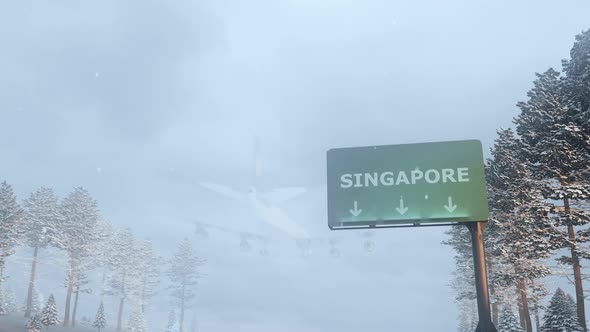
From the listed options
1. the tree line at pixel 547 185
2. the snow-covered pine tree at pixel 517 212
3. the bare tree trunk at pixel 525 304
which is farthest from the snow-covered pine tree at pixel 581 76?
the bare tree trunk at pixel 525 304

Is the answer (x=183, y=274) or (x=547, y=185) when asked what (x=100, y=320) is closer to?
(x=183, y=274)

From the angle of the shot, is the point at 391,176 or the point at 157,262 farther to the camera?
the point at 157,262

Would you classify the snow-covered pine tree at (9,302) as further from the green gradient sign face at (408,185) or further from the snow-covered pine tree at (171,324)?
the green gradient sign face at (408,185)

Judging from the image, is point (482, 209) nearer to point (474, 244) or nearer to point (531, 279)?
point (474, 244)

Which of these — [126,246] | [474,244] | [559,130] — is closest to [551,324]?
[559,130]

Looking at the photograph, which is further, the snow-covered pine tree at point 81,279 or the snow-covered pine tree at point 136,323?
the snow-covered pine tree at point 136,323

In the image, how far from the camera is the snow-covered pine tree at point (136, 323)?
72438mm

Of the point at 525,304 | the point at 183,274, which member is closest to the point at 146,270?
the point at 183,274

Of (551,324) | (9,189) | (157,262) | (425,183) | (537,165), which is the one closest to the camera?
(425,183)

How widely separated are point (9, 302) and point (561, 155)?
265 ft

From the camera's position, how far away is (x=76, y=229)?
66000mm

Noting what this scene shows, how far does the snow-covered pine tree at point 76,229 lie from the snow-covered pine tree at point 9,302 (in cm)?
1252

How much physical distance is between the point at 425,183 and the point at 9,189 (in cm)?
5723

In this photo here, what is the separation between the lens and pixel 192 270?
9012 cm
